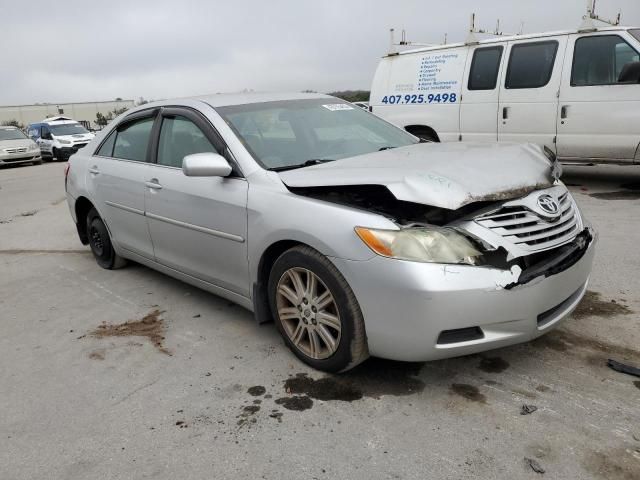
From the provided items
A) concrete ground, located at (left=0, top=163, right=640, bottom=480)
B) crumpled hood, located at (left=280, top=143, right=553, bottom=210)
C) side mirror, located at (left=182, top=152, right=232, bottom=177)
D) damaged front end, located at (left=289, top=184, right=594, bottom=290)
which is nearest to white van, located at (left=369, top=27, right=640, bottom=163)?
concrete ground, located at (left=0, top=163, right=640, bottom=480)

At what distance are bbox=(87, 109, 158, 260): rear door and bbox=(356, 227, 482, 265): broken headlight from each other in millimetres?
2353

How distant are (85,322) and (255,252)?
5.50 feet

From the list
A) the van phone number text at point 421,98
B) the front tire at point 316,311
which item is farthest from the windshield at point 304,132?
the van phone number text at point 421,98

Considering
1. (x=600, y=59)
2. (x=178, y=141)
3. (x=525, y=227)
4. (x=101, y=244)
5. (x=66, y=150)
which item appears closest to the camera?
(x=525, y=227)

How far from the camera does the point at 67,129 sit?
21.9m

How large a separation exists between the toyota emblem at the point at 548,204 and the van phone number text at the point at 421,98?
6.03 m

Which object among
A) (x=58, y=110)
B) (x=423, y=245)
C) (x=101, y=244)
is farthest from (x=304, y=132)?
(x=58, y=110)

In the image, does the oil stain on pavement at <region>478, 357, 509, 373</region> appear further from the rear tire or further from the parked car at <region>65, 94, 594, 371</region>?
the rear tire

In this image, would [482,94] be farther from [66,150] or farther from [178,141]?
[66,150]

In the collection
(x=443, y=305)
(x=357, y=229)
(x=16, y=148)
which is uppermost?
(x=357, y=229)

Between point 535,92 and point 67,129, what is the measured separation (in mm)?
19615

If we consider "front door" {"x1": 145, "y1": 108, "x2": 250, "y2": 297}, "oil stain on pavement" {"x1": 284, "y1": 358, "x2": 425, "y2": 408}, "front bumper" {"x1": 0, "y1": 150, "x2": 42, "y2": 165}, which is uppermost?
"front door" {"x1": 145, "y1": 108, "x2": 250, "y2": 297}

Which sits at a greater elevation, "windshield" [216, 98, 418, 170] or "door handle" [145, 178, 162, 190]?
"windshield" [216, 98, 418, 170]

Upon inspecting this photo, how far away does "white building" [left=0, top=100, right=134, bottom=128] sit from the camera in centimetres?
6956
